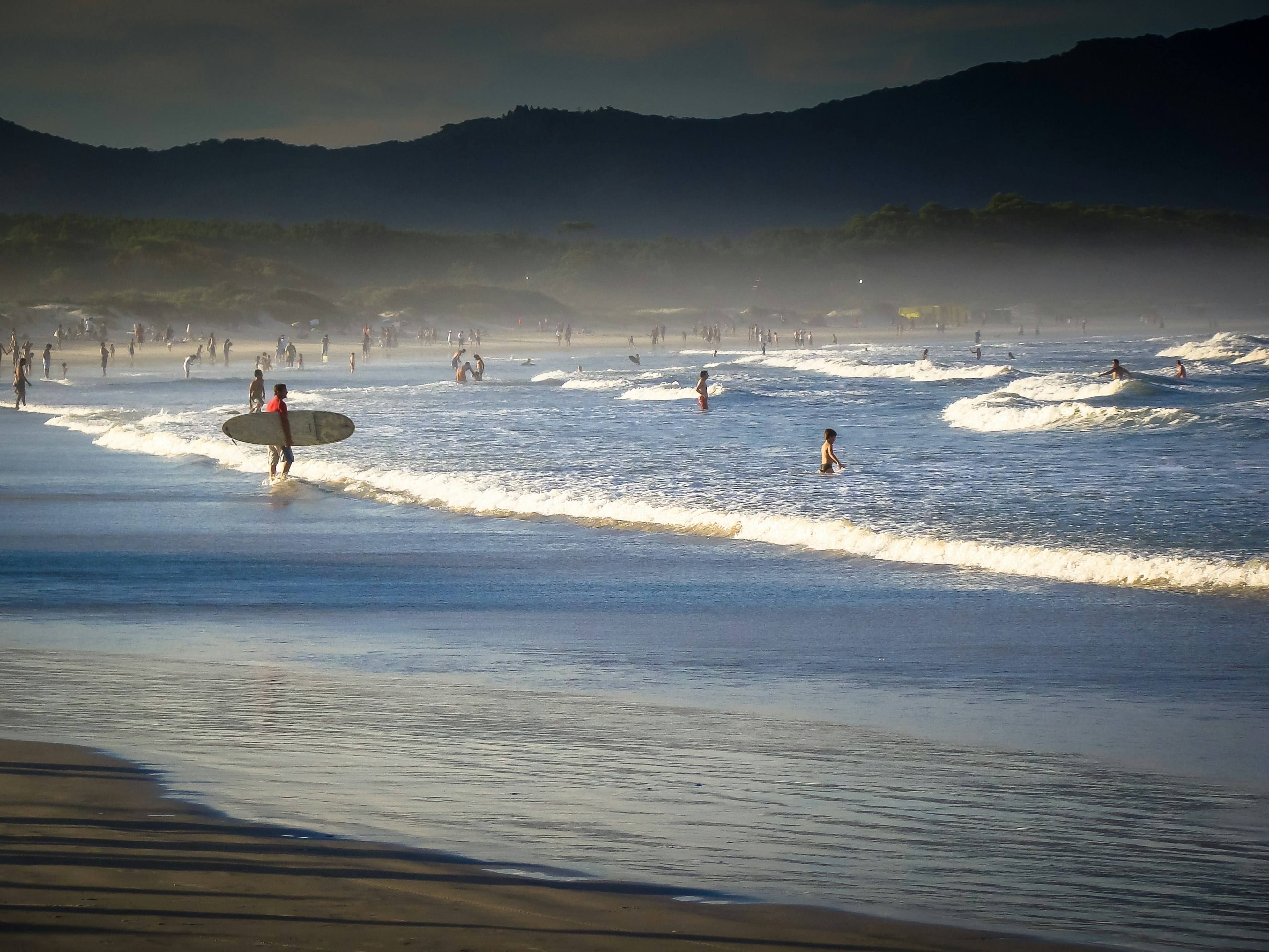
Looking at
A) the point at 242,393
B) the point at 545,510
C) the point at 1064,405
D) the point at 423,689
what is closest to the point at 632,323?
the point at 242,393

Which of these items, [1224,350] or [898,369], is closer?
[898,369]

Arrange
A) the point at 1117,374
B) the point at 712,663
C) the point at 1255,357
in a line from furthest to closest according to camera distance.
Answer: the point at 1255,357 < the point at 1117,374 < the point at 712,663

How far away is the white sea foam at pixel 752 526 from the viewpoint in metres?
12.3

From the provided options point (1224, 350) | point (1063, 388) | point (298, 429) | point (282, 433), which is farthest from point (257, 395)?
point (1224, 350)

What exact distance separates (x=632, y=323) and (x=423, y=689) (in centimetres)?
14579

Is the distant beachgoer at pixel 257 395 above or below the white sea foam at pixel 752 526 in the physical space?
above

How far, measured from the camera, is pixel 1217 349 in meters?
78.9

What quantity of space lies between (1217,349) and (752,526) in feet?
238

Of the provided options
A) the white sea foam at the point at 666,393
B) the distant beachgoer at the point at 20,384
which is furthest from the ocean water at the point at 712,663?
the white sea foam at the point at 666,393

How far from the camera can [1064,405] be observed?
33594mm

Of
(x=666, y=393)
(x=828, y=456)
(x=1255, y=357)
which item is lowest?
(x=828, y=456)

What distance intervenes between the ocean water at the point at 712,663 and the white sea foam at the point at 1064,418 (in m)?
7.34

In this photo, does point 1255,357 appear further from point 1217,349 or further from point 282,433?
point 282,433

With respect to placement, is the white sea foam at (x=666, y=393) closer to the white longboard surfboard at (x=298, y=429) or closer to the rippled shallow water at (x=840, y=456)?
the rippled shallow water at (x=840, y=456)
